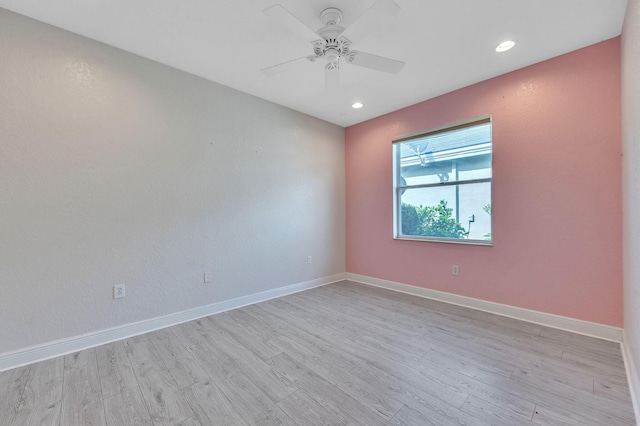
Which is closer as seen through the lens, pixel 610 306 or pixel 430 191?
pixel 610 306

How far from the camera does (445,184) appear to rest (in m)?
3.34

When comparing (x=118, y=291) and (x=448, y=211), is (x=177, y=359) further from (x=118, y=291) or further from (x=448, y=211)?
(x=448, y=211)

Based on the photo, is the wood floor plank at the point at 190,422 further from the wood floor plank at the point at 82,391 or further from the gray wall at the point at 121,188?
the gray wall at the point at 121,188

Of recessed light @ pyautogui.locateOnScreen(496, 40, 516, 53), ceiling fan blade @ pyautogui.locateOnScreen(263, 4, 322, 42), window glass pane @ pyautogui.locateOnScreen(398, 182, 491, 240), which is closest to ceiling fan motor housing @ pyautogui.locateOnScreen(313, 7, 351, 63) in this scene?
ceiling fan blade @ pyautogui.locateOnScreen(263, 4, 322, 42)

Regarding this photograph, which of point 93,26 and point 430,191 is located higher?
point 93,26

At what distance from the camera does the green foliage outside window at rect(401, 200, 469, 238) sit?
3.27 metres

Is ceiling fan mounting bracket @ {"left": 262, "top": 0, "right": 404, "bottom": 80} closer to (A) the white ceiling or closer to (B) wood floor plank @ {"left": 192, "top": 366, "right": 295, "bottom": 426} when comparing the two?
(A) the white ceiling

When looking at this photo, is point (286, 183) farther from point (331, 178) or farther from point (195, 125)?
point (195, 125)

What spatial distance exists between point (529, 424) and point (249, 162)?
324 cm

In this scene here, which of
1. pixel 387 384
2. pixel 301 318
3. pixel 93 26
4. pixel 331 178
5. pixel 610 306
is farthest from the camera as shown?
pixel 331 178

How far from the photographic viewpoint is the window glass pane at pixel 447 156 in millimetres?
3021

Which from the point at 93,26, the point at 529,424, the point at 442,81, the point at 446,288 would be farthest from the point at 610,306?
the point at 93,26

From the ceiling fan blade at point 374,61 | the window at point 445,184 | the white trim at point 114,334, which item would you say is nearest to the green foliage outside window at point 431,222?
the window at point 445,184

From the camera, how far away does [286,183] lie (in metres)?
3.63
